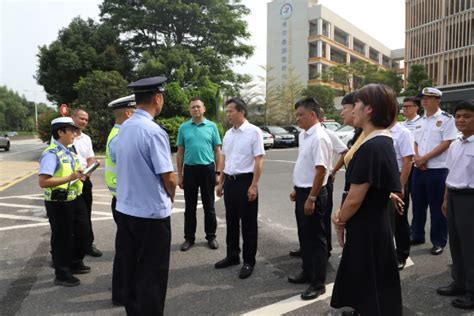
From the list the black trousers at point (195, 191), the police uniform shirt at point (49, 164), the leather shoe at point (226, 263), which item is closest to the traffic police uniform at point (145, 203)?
the police uniform shirt at point (49, 164)

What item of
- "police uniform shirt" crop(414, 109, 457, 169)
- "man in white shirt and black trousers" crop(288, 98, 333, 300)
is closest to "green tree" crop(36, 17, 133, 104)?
"police uniform shirt" crop(414, 109, 457, 169)

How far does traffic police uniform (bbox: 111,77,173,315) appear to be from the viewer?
2.81m

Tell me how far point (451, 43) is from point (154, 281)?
4722 centimetres

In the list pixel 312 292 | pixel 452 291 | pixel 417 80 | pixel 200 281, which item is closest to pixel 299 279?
pixel 312 292

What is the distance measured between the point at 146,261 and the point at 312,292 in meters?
1.64

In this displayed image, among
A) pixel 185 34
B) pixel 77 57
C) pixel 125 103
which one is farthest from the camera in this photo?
pixel 185 34

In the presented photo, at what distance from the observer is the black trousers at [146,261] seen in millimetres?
2863

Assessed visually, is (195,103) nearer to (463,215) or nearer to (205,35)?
(463,215)

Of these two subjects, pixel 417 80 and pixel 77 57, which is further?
pixel 417 80

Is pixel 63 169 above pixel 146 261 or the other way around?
above

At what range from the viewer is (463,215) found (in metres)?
3.63

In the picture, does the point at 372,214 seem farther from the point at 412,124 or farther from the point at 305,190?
the point at 412,124

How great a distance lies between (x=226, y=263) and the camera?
4.50 m

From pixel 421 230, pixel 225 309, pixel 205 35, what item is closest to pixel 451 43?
pixel 205 35
